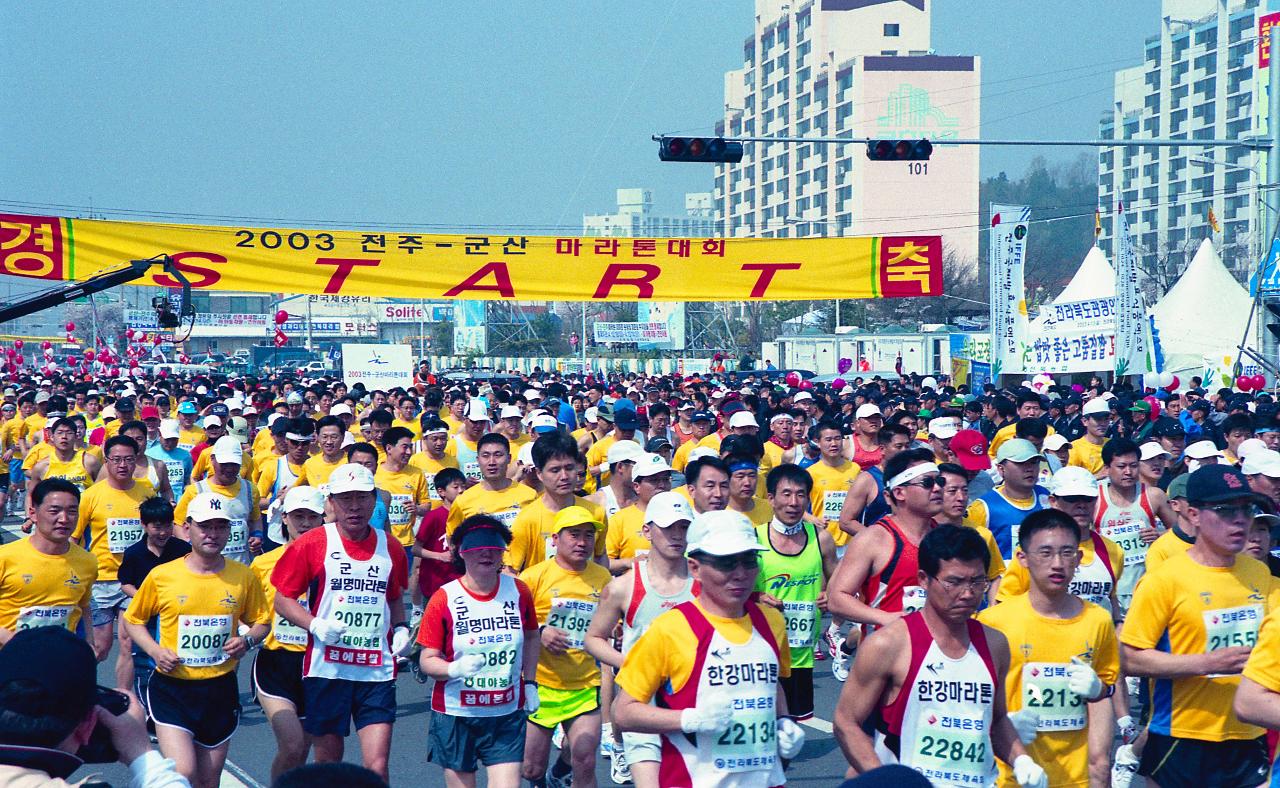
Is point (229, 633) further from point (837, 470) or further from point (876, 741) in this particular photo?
point (837, 470)

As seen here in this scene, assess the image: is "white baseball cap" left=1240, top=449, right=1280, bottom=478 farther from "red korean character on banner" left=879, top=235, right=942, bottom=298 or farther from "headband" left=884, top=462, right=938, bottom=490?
"red korean character on banner" left=879, top=235, right=942, bottom=298

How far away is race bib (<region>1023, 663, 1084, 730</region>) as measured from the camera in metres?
5.16

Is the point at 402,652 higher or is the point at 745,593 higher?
the point at 745,593

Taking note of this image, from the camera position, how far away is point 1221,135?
99.2 m

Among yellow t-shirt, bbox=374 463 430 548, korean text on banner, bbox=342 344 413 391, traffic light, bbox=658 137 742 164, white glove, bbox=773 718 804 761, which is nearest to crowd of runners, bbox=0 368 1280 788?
white glove, bbox=773 718 804 761

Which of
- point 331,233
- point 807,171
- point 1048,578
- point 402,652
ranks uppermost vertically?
point 807,171

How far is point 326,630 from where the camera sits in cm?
646

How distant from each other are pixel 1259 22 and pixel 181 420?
203 feet

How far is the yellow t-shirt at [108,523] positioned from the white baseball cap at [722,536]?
6142 mm

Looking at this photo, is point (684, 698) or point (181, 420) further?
point (181, 420)

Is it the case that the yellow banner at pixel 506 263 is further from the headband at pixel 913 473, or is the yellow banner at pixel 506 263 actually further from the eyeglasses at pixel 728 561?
the eyeglasses at pixel 728 561

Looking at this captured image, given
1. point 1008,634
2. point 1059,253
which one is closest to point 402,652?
point 1008,634

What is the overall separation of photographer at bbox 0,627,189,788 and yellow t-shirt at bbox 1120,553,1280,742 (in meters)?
3.89

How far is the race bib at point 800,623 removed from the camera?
738 cm
